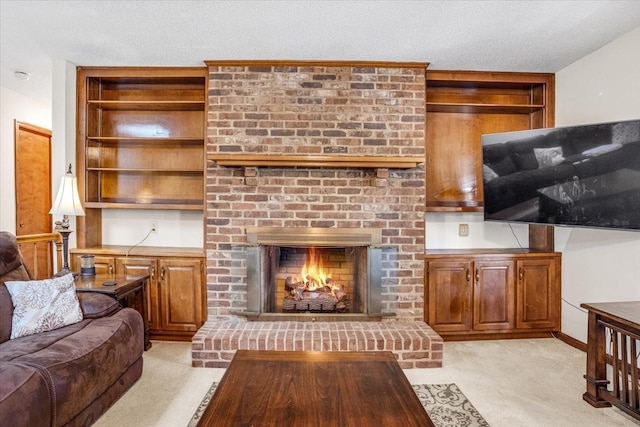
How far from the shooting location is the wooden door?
→ 161 inches

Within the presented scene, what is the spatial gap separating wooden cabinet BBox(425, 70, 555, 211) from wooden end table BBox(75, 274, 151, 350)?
8.69 feet

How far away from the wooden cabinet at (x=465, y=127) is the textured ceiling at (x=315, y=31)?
0.31 m

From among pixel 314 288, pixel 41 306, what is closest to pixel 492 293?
pixel 314 288

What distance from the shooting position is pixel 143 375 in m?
2.43

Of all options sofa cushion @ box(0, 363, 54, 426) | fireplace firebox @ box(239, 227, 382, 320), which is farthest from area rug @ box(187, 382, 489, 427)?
fireplace firebox @ box(239, 227, 382, 320)

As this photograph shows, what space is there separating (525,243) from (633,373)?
168 centimetres

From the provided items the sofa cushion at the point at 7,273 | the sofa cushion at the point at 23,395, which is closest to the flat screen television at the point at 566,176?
the sofa cushion at the point at 23,395

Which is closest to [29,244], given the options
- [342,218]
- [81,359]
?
[81,359]

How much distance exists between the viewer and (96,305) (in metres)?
2.27

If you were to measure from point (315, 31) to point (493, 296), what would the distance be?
104 inches

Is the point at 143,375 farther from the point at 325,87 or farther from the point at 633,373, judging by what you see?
the point at 633,373

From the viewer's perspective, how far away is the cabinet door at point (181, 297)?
3.02 meters

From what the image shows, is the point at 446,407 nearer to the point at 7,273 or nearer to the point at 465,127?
the point at 465,127

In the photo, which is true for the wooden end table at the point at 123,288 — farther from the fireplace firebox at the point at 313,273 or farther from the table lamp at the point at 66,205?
the fireplace firebox at the point at 313,273
